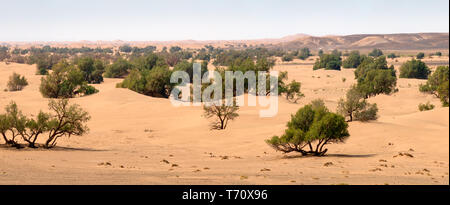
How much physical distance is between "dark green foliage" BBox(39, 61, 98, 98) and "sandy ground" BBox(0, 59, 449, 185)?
13.8ft

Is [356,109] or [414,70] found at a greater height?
[356,109]

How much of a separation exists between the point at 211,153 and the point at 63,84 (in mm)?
27749

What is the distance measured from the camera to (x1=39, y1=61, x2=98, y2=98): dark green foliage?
44.3 metres

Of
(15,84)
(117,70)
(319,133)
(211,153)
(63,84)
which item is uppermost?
(319,133)

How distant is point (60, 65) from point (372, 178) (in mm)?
39052

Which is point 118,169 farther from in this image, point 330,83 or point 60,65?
point 330,83

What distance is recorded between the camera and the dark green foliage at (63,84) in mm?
44281

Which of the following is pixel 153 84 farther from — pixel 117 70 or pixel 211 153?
pixel 211 153

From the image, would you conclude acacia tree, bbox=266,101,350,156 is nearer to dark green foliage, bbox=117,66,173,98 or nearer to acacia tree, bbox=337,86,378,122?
acacia tree, bbox=337,86,378,122

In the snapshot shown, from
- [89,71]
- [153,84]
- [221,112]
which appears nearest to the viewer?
[221,112]

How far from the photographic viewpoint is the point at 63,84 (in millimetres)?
44938

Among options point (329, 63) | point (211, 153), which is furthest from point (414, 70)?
point (211, 153)

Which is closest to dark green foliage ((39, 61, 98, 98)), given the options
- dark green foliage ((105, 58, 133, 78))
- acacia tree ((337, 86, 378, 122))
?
dark green foliage ((105, 58, 133, 78))
